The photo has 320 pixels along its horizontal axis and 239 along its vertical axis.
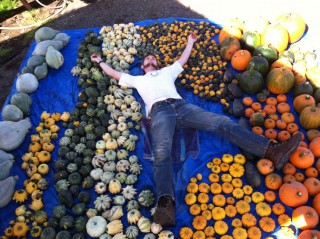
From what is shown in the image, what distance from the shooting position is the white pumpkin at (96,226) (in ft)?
12.8

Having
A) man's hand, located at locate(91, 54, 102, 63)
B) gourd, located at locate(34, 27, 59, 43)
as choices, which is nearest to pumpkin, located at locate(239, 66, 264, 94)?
man's hand, located at locate(91, 54, 102, 63)

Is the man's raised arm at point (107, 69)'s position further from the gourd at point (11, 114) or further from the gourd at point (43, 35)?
the gourd at point (11, 114)

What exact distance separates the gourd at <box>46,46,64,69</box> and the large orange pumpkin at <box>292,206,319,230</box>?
15.9 ft

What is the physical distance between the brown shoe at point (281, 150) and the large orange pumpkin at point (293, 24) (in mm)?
2729

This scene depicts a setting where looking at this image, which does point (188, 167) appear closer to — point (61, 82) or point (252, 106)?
point (252, 106)

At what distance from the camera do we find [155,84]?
5113 mm

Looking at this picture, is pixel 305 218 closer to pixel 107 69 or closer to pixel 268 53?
pixel 268 53

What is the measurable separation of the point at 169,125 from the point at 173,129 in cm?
9

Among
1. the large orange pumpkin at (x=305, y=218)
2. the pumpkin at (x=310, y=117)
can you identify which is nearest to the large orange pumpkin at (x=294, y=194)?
the large orange pumpkin at (x=305, y=218)

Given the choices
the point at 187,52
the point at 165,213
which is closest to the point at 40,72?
the point at 187,52

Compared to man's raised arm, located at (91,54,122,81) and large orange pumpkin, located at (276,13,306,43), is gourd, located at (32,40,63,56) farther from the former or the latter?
large orange pumpkin, located at (276,13,306,43)

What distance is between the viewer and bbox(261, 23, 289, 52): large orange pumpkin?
5.75m

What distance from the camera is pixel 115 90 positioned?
5.52 meters

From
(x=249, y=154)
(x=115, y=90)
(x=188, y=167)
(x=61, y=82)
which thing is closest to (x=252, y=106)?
(x=249, y=154)
